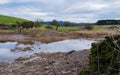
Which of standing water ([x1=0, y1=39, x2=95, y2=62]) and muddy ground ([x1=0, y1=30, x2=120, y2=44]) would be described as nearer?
standing water ([x1=0, y1=39, x2=95, y2=62])

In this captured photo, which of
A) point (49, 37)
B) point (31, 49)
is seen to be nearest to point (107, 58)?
point (31, 49)

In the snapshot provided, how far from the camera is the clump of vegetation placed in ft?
32.2

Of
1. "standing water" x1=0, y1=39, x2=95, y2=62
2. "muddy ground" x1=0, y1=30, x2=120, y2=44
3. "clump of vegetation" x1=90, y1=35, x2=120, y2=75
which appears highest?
"clump of vegetation" x1=90, y1=35, x2=120, y2=75

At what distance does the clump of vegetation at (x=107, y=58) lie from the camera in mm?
9820

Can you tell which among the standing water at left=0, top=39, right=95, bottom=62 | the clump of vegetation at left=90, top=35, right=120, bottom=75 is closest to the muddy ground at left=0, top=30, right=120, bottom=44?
the standing water at left=0, top=39, right=95, bottom=62

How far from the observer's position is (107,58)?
423 inches

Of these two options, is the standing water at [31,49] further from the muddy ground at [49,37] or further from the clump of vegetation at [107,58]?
the clump of vegetation at [107,58]

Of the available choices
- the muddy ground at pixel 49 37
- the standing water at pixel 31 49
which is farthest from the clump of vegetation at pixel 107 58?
the muddy ground at pixel 49 37

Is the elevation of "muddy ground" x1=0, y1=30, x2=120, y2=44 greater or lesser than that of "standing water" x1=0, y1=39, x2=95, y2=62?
lesser

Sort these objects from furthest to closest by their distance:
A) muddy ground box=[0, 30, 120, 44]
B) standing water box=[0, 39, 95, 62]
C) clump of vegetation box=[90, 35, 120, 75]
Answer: muddy ground box=[0, 30, 120, 44] → standing water box=[0, 39, 95, 62] → clump of vegetation box=[90, 35, 120, 75]

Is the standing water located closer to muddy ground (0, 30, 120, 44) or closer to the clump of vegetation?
muddy ground (0, 30, 120, 44)

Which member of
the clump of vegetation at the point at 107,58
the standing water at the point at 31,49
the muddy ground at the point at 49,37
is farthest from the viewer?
the muddy ground at the point at 49,37

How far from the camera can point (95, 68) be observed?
11242mm

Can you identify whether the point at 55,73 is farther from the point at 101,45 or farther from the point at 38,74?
the point at 101,45
